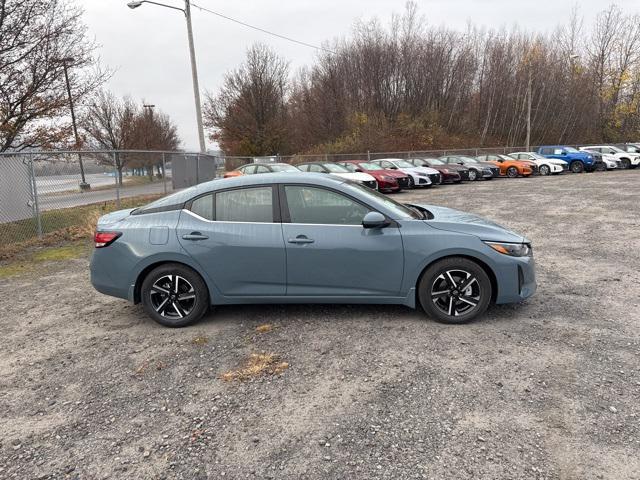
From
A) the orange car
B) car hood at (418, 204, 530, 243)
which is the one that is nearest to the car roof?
car hood at (418, 204, 530, 243)

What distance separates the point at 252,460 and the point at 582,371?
2.52 metres

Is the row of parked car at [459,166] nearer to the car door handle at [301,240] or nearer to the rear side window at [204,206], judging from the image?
the rear side window at [204,206]

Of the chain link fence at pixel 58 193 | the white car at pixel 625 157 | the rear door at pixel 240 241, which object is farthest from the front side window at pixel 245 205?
the white car at pixel 625 157

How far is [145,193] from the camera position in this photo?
13867 mm

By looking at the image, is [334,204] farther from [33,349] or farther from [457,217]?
[33,349]

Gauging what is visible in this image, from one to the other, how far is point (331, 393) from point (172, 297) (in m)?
2.04

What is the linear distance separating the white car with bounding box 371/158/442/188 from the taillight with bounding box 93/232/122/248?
15971 millimetres

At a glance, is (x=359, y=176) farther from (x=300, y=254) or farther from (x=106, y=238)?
(x=106, y=238)

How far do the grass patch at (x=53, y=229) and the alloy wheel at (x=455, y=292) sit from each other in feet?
25.0

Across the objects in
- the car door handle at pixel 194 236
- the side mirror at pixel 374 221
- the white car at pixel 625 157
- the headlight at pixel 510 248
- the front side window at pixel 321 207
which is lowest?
the headlight at pixel 510 248

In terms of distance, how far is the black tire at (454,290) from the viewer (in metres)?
4.07

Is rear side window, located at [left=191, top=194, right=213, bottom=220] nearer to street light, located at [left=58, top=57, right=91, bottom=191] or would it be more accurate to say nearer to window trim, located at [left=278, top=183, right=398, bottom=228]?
window trim, located at [left=278, top=183, right=398, bottom=228]

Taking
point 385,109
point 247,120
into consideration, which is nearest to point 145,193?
point 247,120

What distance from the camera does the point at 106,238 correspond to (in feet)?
14.3
